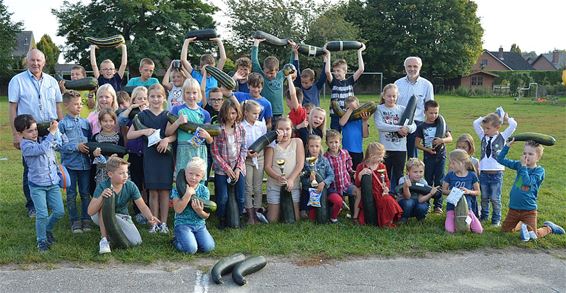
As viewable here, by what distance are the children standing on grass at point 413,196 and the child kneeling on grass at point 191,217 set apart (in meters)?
2.66

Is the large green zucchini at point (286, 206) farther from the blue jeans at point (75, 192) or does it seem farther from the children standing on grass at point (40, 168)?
the children standing on grass at point (40, 168)

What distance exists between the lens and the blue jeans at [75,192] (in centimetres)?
617

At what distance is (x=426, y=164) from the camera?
24.6 feet

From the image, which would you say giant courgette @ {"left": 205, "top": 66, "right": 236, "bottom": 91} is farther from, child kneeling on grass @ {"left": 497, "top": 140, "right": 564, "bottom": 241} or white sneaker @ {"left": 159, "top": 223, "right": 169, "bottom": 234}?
child kneeling on grass @ {"left": 497, "top": 140, "right": 564, "bottom": 241}

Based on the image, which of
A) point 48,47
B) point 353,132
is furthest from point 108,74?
point 48,47

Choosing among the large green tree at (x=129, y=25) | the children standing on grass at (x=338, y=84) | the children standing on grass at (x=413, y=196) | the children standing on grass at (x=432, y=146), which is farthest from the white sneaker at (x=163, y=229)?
the large green tree at (x=129, y=25)

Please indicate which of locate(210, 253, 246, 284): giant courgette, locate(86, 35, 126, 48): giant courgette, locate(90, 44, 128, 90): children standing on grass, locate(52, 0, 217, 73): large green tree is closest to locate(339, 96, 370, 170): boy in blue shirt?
locate(210, 253, 246, 284): giant courgette

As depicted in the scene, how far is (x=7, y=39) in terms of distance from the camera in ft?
169

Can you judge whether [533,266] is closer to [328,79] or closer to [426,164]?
[426,164]

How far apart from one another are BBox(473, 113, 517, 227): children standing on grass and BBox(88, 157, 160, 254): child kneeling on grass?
174 inches

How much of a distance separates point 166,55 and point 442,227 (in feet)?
134

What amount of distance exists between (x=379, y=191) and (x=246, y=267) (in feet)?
8.00

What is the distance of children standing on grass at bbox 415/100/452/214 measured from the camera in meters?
7.24

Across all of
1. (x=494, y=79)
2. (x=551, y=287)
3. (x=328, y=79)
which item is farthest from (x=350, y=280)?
(x=494, y=79)
